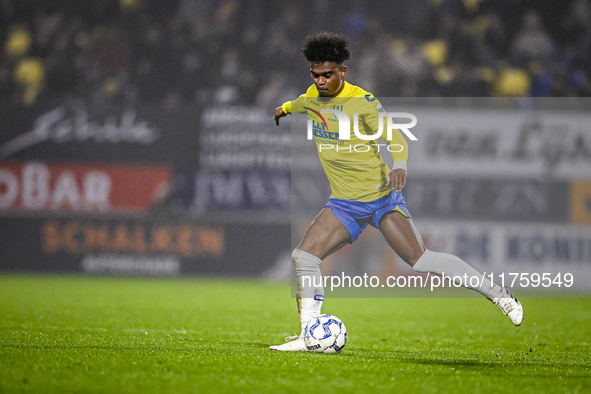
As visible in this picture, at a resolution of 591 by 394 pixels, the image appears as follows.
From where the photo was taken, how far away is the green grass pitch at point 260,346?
12.3 feet

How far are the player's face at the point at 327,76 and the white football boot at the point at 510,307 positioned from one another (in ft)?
5.98

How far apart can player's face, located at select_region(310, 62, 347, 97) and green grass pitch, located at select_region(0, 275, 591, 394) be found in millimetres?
1855

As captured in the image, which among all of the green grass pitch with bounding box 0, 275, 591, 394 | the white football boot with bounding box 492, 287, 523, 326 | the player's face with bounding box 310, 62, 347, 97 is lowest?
the green grass pitch with bounding box 0, 275, 591, 394

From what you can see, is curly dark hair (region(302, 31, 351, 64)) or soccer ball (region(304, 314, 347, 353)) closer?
soccer ball (region(304, 314, 347, 353))

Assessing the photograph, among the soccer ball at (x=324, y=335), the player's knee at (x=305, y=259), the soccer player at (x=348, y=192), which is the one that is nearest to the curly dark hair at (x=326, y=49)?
the soccer player at (x=348, y=192)

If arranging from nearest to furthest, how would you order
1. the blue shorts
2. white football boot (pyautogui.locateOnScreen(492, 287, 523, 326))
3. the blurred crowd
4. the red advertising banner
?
white football boot (pyautogui.locateOnScreen(492, 287, 523, 326))
the blue shorts
the red advertising banner
the blurred crowd

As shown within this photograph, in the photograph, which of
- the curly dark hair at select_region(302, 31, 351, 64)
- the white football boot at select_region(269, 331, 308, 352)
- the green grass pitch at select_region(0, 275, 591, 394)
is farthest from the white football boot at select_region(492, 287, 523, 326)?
the curly dark hair at select_region(302, 31, 351, 64)

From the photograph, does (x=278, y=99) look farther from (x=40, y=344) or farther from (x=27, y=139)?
(x=40, y=344)

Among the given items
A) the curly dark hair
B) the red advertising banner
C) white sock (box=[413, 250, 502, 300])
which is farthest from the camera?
the red advertising banner

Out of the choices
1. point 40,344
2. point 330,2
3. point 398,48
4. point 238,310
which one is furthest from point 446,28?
point 40,344

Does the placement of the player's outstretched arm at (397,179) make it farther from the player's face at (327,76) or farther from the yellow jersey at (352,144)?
the player's face at (327,76)

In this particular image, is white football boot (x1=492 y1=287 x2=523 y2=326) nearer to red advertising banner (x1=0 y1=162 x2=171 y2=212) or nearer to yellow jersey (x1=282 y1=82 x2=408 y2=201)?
yellow jersey (x1=282 y1=82 x2=408 y2=201)

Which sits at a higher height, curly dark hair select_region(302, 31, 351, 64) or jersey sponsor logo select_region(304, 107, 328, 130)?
curly dark hair select_region(302, 31, 351, 64)

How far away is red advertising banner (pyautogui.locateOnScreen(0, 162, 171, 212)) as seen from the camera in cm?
1211
